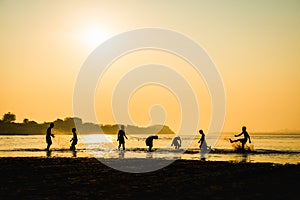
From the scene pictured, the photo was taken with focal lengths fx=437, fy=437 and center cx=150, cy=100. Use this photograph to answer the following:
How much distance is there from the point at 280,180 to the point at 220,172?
3.79 meters

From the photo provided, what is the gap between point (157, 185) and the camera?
1588 centimetres

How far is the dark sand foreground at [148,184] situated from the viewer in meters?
13.3

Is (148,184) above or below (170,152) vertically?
below

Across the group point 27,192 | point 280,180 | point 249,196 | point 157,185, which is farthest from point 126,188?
point 280,180

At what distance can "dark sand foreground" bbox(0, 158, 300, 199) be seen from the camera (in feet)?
43.8

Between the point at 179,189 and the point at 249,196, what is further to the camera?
the point at 179,189

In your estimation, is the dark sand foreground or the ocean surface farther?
the ocean surface

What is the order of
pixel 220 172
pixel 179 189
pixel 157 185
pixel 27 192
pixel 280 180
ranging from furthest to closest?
pixel 220 172, pixel 280 180, pixel 157 185, pixel 179 189, pixel 27 192

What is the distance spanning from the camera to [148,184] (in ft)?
53.1

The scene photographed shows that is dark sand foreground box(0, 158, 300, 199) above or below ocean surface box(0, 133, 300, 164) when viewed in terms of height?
below

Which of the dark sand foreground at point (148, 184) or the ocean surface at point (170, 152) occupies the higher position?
the ocean surface at point (170, 152)

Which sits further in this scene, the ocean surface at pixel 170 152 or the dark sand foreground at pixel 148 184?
the ocean surface at pixel 170 152

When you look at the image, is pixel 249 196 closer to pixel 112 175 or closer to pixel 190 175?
pixel 190 175

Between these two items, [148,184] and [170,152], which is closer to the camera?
[148,184]
